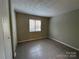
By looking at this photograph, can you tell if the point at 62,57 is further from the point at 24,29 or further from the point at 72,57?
the point at 24,29

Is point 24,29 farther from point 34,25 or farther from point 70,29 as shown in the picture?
point 70,29

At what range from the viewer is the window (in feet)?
17.6

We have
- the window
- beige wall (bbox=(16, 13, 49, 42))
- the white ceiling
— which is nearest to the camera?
the white ceiling

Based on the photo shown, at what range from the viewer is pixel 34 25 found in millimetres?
5637

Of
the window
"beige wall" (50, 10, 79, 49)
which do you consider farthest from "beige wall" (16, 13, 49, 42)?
"beige wall" (50, 10, 79, 49)

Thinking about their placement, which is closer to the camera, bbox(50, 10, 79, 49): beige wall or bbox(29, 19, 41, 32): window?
bbox(50, 10, 79, 49): beige wall

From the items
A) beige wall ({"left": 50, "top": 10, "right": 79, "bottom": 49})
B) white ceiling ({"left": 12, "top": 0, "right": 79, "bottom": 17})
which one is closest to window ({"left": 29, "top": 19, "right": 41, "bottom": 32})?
beige wall ({"left": 50, "top": 10, "right": 79, "bottom": 49})

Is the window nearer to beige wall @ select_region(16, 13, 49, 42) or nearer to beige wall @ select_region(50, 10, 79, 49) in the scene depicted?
beige wall @ select_region(16, 13, 49, 42)

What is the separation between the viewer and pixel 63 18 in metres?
4.34

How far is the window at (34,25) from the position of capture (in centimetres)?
535

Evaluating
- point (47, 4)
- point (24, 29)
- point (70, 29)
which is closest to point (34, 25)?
point (24, 29)

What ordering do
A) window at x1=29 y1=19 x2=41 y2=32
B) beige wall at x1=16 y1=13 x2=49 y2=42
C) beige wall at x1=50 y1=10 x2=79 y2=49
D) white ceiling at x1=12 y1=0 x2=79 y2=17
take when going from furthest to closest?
window at x1=29 y1=19 x2=41 y2=32, beige wall at x1=16 y1=13 x2=49 y2=42, beige wall at x1=50 y1=10 x2=79 y2=49, white ceiling at x1=12 y1=0 x2=79 y2=17

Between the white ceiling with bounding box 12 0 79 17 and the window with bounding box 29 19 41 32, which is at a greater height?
the white ceiling with bounding box 12 0 79 17

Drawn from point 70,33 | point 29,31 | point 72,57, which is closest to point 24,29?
point 29,31
